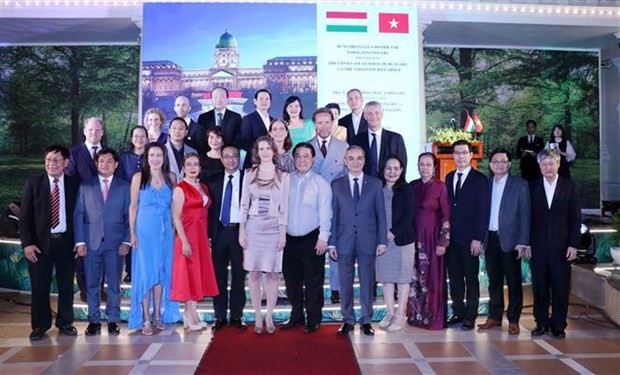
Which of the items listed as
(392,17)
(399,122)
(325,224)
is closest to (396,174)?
(325,224)

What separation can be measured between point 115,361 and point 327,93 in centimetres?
461

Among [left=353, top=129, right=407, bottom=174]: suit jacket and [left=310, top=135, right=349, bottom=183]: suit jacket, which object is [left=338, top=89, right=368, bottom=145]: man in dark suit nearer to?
[left=353, top=129, right=407, bottom=174]: suit jacket

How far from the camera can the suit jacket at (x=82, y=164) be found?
479 centimetres

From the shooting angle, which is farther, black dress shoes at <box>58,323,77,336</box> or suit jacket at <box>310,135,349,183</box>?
→ suit jacket at <box>310,135,349,183</box>

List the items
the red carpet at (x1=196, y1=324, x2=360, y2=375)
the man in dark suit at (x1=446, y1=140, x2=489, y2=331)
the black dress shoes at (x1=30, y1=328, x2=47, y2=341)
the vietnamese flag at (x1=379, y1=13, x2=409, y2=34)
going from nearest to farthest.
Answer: the red carpet at (x1=196, y1=324, x2=360, y2=375) → the black dress shoes at (x1=30, y1=328, x2=47, y2=341) → the man in dark suit at (x1=446, y1=140, x2=489, y2=331) → the vietnamese flag at (x1=379, y1=13, x2=409, y2=34)

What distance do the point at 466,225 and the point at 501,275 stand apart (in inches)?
20.9

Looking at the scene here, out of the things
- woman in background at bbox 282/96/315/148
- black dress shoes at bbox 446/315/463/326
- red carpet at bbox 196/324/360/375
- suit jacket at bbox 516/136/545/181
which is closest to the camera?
red carpet at bbox 196/324/360/375

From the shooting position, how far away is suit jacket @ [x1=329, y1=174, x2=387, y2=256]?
424cm

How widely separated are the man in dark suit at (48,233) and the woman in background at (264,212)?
4.81ft

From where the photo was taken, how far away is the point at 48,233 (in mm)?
4234

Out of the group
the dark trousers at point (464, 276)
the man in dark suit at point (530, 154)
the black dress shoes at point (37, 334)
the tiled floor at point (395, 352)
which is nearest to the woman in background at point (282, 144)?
the tiled floor at point (395, 352)

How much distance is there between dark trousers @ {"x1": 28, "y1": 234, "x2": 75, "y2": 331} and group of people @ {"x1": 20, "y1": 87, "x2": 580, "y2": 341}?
0.01 metres

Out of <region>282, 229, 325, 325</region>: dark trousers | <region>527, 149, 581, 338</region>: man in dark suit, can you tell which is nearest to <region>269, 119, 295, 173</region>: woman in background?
<region>282, 229, 325, 325</region>: dark trousers

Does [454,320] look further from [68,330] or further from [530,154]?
[530,154]
